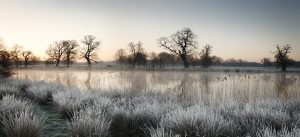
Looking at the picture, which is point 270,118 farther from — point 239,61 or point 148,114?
point 239,61

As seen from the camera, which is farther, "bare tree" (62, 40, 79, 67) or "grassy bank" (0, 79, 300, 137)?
"bare tree" (62, 40, 79, 67)

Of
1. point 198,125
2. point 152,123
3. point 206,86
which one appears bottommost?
point 206,86

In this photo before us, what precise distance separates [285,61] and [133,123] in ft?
205

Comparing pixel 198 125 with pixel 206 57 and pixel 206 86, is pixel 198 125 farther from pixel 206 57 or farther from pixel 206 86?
pixel 206 57

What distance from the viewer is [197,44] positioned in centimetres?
5772

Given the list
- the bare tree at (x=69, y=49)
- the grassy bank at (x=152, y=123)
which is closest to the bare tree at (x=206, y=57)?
the bare tree at (x=69, y=49)

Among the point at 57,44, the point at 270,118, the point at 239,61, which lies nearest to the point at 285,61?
the point at 57,44

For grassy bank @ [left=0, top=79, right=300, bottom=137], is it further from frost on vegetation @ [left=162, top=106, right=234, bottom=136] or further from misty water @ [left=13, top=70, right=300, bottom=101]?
misty water @ [left=13, top=70, right=300, bottom=101]

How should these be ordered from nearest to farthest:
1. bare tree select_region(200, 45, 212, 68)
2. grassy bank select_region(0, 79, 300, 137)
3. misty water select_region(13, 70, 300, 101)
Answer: grassy bank select_region(0, 79, 300, 137) → misty water select_region(13, 70, 300, 101) → bare tree select_region(200, 45, 212, 68)

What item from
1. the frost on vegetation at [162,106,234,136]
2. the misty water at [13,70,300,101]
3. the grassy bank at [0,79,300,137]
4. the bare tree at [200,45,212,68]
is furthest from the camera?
the bare tree at [200,45,212,68]

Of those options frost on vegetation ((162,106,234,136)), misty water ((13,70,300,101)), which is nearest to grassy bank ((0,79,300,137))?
frost on vegetation ((162,106,234,136))

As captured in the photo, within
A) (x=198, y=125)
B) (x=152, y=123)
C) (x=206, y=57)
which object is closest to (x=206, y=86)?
(x=152, y=123)

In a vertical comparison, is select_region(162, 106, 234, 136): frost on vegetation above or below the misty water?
above

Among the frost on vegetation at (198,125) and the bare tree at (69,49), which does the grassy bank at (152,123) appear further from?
the bare tree at (69,49)
